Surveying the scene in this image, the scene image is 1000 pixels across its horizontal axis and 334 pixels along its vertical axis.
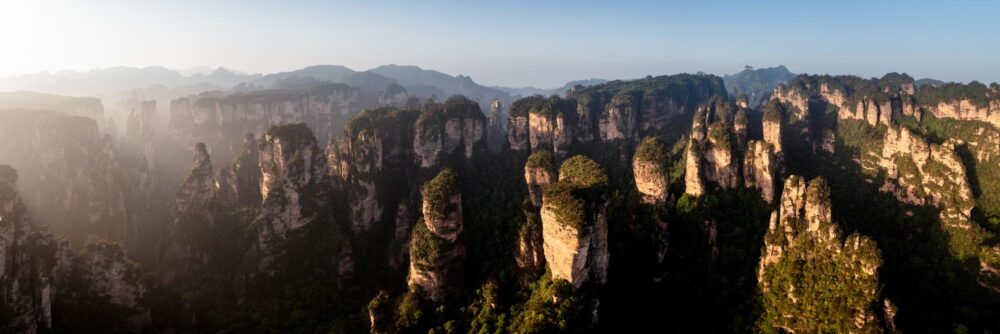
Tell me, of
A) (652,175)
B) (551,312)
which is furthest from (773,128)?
(551,312)

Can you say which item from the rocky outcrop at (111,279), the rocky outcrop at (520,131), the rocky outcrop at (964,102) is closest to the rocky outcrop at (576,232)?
the rocky outcrop at (111,279)

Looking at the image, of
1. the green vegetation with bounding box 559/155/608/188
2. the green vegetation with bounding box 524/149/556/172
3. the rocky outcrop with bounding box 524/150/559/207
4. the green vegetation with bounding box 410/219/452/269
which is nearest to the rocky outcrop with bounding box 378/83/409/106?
the green vegetation with bounding box 524/149/556/172

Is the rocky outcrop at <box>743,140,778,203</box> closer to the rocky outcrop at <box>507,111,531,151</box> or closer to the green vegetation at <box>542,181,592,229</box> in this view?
the green vegetation at <box>542,181,592,229</box>

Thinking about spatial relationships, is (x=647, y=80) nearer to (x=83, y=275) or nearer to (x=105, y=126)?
(x=83, y=275)

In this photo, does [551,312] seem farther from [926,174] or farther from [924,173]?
[924,173]

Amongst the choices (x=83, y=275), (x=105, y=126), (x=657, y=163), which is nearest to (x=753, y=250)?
(x=657, y=163)
